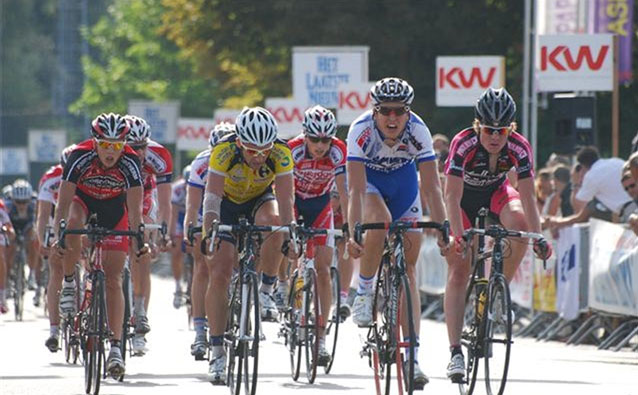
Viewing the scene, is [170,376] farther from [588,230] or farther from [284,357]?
[588,230]

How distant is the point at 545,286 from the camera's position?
865 inches

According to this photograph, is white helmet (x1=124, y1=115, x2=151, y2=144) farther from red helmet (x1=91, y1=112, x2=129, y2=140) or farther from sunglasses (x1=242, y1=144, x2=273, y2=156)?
sunglasses (x1=242, y1=144, x2=273, y2=156)

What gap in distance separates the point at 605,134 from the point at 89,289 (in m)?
27.8

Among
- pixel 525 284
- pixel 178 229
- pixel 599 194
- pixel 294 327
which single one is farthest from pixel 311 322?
pixel 178 229

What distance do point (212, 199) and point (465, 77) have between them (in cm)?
1728

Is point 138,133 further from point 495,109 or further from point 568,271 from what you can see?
point 568,271

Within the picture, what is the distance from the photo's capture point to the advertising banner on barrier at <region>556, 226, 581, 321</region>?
20750 mm

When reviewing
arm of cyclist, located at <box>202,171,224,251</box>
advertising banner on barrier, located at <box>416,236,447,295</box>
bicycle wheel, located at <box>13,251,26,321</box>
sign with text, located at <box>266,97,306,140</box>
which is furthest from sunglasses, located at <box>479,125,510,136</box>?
sign with text, located at <box>266,97,306,140</box>

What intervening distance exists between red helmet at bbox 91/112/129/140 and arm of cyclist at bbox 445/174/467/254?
2.64 metres

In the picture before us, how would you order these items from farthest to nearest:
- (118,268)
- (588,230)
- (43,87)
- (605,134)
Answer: (43,87) → (605,134) → (588,230) → (118,268)

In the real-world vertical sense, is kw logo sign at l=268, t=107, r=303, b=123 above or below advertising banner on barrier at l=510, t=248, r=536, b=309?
above

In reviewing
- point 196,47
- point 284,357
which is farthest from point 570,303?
point 196,47

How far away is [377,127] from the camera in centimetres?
1272

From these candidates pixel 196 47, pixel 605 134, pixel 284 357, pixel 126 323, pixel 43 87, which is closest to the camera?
pixel 126 323
